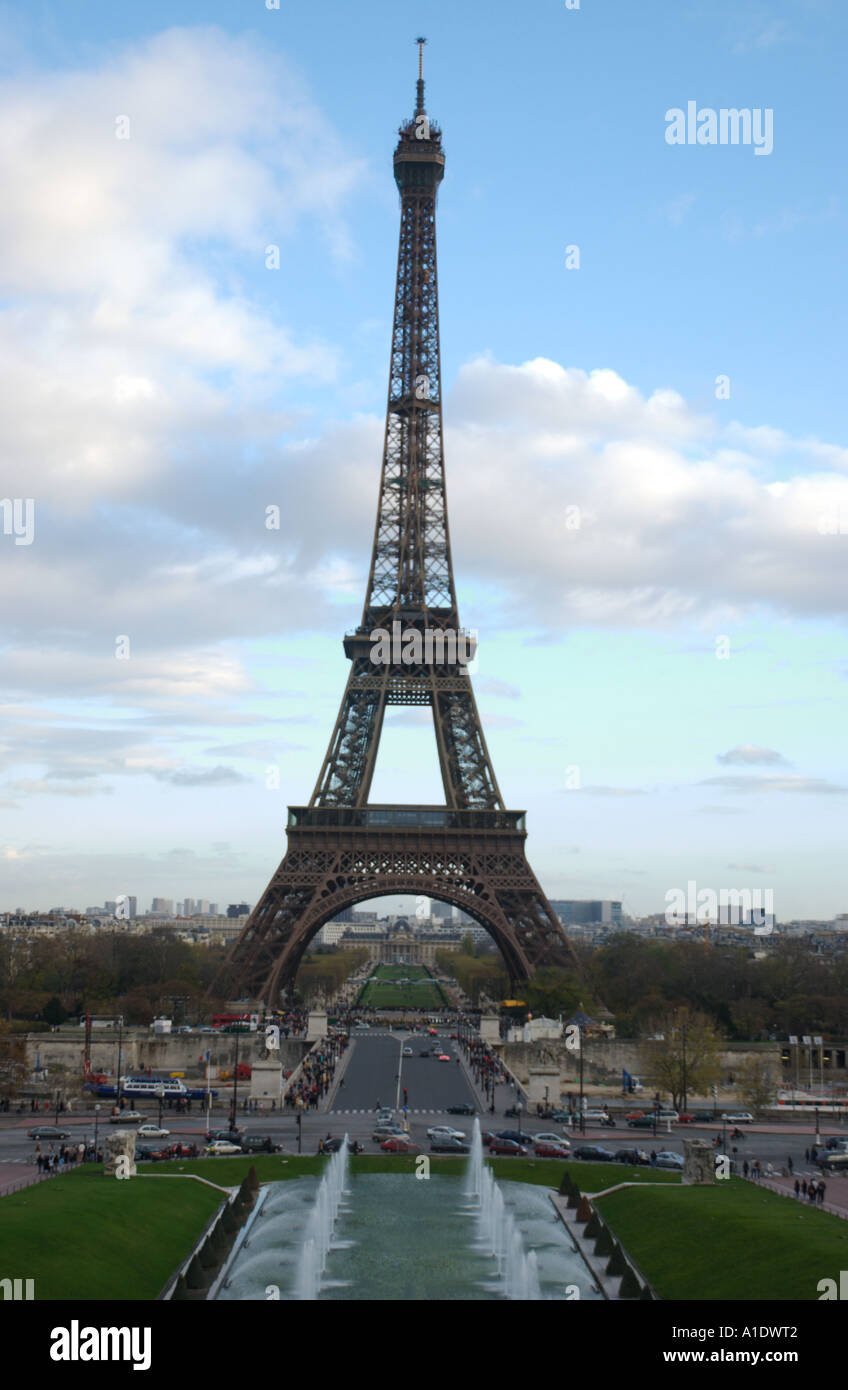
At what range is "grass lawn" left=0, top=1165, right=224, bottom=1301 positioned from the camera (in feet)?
102

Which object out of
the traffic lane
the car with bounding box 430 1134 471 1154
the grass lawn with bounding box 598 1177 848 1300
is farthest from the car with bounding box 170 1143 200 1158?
the grass lawn with bounding box 598 1177 848 1300

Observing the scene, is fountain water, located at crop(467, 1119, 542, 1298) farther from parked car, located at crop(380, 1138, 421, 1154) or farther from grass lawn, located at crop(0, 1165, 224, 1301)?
grass lawn, located at crop(0, 1165, 224, 1301)

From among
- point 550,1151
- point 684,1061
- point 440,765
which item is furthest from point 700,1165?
point 440,765

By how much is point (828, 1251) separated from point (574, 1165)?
19108mm

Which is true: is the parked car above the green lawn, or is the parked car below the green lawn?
above

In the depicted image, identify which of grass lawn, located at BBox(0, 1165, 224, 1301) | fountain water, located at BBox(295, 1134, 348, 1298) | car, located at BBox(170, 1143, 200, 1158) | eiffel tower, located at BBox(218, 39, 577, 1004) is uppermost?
eiffel tower, located at BBox(218, 39, 577, 1004)

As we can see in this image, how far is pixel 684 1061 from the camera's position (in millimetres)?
68000

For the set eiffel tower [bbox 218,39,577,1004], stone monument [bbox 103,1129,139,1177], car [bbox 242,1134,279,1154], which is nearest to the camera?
stone monument [bbox 103,1129,139,1177]

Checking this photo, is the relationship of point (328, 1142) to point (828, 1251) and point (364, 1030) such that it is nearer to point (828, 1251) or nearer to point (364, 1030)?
point (828, 1251)

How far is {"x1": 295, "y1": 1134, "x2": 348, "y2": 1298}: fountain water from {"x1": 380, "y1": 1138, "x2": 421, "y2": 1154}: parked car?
1790mm

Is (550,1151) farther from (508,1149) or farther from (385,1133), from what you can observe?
(385,1133)

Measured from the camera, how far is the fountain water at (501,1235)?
32.5m
